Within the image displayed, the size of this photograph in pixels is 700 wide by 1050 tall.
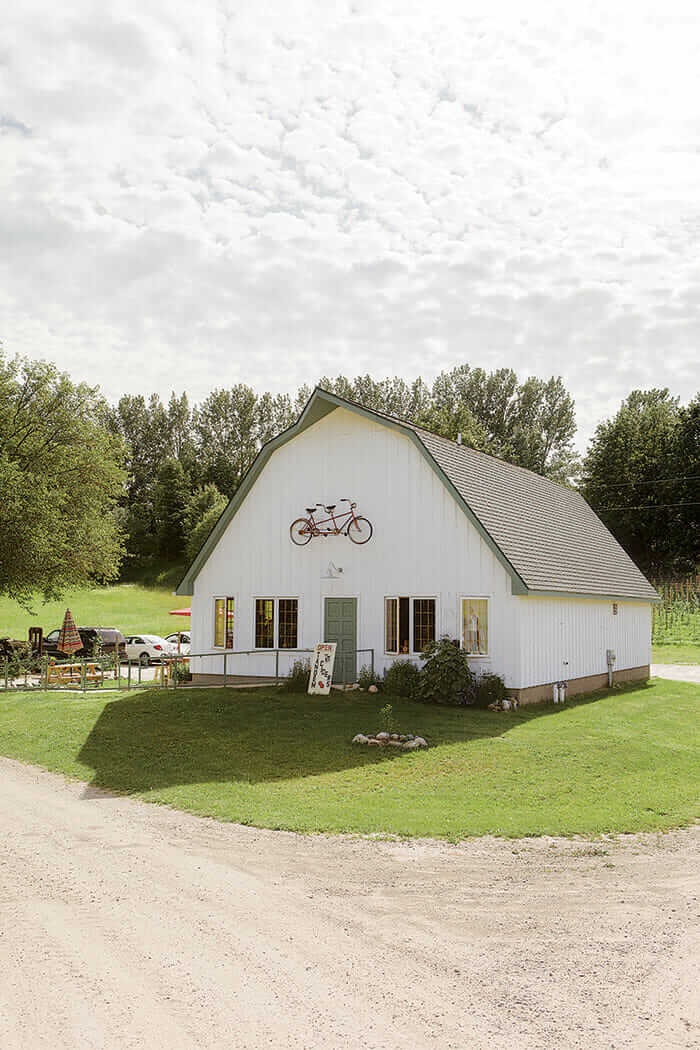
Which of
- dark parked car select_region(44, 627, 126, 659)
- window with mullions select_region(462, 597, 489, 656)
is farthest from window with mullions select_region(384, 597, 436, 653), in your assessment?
dark parked car select_region(44, 627, 126, 659)

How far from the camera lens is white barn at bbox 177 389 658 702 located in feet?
63.4

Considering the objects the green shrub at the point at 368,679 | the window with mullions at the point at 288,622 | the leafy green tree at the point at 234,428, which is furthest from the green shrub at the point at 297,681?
the leafy green tree at the point at 234,428

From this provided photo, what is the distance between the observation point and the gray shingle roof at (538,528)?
19844mm

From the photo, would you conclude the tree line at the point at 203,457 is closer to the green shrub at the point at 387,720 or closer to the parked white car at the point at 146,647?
the parked white car at the point at 146,647

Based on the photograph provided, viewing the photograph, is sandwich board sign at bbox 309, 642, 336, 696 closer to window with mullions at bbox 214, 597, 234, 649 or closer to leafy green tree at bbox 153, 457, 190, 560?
window with mullions at bbox 214, 597, 234, 649

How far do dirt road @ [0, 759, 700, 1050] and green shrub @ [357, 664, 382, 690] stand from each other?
10.4m

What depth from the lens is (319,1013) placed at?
505 cm

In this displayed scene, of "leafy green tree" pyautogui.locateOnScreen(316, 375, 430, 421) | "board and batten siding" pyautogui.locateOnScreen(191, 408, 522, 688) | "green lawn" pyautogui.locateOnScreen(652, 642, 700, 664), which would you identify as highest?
"leafy green tree" pyautogui.locateOnScreen(316, 375, 430, 421)

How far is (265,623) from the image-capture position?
73.2 ft

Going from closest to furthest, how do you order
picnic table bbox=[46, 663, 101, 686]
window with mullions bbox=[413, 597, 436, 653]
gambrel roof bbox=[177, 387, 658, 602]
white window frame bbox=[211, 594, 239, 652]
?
gambrel roof bbox=[177, 387, 658, 602] < window with mullions bbox=[413, 597, 436, 653] < white window frame bbox=[211, 594, 239, 652] < picnic table bbox=[46, 663, 101, 686]

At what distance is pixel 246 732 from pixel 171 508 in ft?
213

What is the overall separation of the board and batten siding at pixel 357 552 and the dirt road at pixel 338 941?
1029cm

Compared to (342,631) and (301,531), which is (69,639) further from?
(342,631)

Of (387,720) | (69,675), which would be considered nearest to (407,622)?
(387,720)
